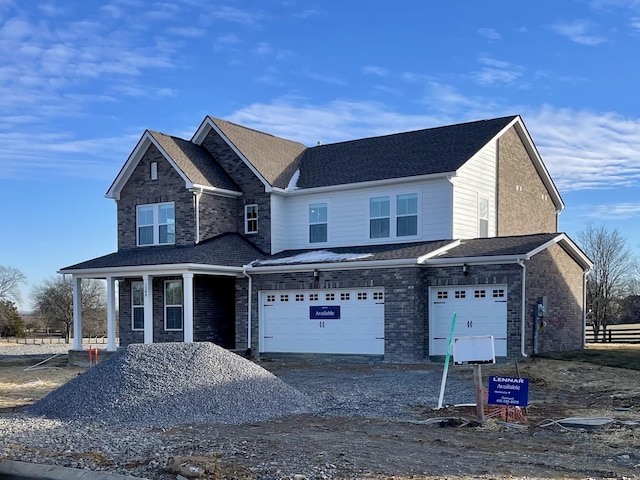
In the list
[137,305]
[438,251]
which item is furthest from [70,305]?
[438,251]

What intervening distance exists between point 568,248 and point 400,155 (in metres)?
6.51

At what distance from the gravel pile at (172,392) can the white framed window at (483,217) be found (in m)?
12.8

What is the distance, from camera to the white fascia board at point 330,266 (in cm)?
2131

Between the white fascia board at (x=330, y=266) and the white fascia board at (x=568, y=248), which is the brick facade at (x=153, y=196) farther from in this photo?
the white fascia board at (x=568, y=248)

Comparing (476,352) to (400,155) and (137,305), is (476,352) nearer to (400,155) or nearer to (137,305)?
(400,155)

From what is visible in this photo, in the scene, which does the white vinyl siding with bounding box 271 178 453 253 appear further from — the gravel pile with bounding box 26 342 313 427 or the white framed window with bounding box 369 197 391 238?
the gravel pile with bounding box 26 342 313 427

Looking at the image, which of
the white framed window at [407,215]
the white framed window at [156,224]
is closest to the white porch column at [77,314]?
the white framed window at [156,224]

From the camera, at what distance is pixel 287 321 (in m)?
24.0

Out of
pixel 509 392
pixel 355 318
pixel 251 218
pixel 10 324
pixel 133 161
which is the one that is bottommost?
pixel 10 324

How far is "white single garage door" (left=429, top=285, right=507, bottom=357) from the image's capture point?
20.4 meters

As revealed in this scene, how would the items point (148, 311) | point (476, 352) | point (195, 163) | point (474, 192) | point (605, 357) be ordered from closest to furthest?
point (476, 352)
point (605, 357)
point (148, 311)
point (474, 192)
point (195, 163)

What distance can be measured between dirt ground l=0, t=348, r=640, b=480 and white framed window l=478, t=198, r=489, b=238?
10.9 metres

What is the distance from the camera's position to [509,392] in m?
11.3

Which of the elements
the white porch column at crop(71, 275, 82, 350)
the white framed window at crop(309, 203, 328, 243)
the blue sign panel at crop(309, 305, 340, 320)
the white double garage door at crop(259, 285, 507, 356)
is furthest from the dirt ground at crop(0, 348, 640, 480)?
the white framed window at crop(309, 203, 328, 243)
